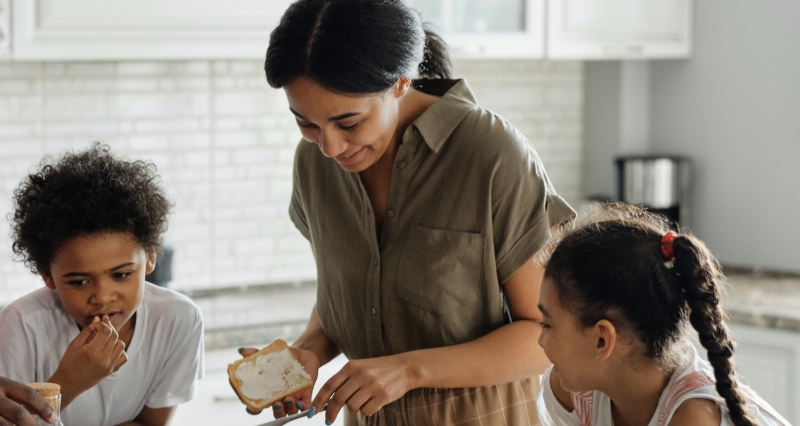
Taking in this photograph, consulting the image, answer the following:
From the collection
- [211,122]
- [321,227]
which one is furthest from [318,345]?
[211,122]

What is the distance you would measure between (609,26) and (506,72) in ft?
1.51

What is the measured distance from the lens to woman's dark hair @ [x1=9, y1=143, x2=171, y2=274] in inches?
63.1

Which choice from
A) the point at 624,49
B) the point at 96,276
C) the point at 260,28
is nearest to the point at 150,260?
the point at 96,276

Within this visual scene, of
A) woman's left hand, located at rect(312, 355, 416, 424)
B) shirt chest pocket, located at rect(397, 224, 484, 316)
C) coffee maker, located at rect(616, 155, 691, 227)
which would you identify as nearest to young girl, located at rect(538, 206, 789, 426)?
shirt chest pocket, located at rect(397, 224, 484, 316)

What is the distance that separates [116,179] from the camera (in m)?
1.68

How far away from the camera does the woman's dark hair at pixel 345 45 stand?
4.47 ft

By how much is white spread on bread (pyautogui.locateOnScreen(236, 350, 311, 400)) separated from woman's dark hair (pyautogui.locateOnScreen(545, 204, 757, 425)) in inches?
19.2

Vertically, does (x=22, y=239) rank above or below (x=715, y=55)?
below

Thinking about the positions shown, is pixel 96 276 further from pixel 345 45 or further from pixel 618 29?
pixel 618 29

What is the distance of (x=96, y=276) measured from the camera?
158 centimetres

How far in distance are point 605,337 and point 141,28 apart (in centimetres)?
174

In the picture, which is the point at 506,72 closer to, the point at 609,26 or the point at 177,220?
the point at 609,26

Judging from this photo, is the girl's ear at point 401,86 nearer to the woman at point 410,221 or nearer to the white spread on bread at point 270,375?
the woman at point 410,221

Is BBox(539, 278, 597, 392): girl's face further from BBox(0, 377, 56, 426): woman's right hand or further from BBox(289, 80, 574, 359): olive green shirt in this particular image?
BBox(0, 377, 56, 426): woman's right hand
